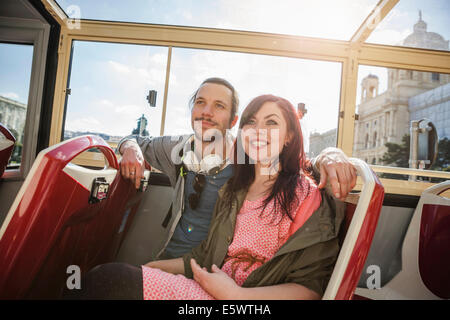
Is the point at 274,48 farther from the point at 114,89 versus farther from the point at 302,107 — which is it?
the point at 114,89

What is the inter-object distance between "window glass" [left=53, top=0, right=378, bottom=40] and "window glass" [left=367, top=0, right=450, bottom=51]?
20 centimetres

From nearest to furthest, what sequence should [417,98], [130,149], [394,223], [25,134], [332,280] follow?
[332,280] → [130,149] → [394,223] → [25,134] → [417,98]

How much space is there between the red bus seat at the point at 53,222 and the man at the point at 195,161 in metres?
0.25

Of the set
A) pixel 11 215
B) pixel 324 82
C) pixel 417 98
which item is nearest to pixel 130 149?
pixel 11 215

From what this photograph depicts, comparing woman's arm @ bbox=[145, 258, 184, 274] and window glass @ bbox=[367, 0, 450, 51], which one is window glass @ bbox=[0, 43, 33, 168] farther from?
window glass @ bbox=[367, 0, 450, 51]

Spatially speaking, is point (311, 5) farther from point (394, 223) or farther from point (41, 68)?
point (41, 68)

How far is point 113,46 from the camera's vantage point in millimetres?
2145

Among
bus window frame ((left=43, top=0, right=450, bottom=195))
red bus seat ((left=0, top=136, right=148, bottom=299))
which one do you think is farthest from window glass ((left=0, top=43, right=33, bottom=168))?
red bus seat ((left=0, top=136, right=148, bottom=299))

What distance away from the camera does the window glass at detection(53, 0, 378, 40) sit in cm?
177

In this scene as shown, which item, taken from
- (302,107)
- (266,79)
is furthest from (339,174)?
(266,79)

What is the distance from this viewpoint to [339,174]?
2.96ft

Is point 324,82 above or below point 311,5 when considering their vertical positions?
below

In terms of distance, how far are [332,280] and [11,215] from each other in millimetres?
944

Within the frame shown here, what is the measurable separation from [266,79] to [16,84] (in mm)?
2012
